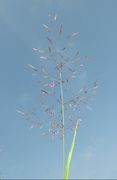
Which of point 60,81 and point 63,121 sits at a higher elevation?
point 60,81

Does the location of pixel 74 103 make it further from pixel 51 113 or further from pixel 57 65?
pixel 57 65

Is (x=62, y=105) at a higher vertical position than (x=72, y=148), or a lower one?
higher

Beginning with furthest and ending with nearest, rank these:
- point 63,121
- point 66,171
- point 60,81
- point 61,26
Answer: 1. point 61,26
2. point 60,81
3. point 63,121
4. point 66,171

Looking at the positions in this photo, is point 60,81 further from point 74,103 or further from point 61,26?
point 61,26

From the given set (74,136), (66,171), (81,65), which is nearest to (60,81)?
(81,65)

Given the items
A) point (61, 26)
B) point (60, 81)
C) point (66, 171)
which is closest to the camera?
point (66, 171)

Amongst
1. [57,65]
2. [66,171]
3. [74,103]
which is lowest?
[66,171]

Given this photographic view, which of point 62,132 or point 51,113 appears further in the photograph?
point 51,113

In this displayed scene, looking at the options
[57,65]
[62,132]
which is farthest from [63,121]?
[57,65]

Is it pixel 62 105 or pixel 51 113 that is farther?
pixel 51 113
